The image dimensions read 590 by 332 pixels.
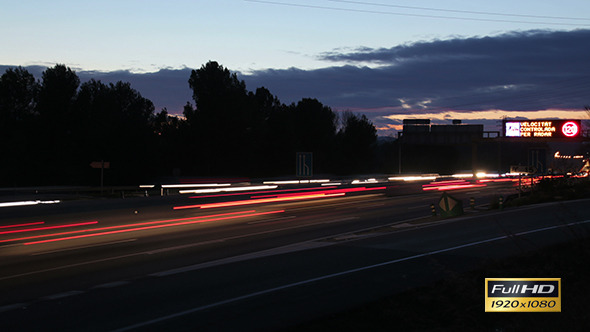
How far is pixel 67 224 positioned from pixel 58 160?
49565 millimetres

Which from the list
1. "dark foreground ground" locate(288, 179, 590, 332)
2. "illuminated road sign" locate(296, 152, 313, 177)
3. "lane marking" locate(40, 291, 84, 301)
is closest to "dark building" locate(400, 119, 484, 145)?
"illuminated road sign" locate(296, 152, 313, 177)

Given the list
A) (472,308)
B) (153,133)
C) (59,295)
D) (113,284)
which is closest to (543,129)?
(153,133)

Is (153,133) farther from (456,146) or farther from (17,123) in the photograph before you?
(456,146)

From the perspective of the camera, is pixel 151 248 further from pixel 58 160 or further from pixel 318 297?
pixel 58 160

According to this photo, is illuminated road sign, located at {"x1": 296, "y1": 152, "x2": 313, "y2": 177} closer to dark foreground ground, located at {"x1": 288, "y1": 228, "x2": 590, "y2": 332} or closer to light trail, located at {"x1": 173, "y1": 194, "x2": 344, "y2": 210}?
light trail, located at {"x1": 173, "y1": 194, "x2": 344, "y2": 210}

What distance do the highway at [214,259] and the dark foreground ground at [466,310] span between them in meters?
0.64

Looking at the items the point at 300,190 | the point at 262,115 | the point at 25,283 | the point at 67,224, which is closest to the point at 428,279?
the point at 25,283

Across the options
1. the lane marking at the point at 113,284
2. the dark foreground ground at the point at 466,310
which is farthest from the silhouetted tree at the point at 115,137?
the dark foreground ground at the point at 466,310

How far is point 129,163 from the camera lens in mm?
67000

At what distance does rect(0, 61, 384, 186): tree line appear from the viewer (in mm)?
66375

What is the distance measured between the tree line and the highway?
144 feet

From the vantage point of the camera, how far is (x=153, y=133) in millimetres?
72875

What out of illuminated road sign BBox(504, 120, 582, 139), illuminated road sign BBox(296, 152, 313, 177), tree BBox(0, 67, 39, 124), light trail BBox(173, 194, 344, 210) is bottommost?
light trail BBox(173, 194, 344, 210)

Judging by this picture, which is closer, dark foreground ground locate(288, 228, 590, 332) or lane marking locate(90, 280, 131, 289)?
dark foreground ground locate(288, 228, 590, 332)
